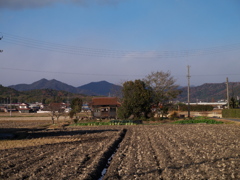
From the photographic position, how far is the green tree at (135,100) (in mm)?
47969

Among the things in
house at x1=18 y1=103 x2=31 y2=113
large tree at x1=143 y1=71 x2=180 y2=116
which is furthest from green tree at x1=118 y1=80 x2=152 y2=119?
house at x1=18 y1=103 x2=31 y2=113

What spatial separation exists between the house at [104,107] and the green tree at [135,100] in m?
7.77

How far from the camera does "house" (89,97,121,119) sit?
5691cm

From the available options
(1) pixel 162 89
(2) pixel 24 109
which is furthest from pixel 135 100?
(2) pixel 24 109

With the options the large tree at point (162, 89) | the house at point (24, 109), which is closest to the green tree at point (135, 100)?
the large tree at point (162, 89)

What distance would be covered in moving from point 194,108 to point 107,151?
3065 inches

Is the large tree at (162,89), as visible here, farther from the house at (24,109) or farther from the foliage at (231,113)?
the house at (24,109)

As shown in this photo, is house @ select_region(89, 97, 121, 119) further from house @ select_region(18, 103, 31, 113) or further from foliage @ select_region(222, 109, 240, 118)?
house @ select_region(18, 103, 31, 113)

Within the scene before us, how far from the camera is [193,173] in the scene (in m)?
10.4

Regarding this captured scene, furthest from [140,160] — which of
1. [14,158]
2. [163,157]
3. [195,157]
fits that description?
[14,158]

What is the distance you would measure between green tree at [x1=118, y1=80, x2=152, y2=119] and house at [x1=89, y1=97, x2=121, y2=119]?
7.77 m

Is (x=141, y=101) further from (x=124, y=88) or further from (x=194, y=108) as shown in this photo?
(x=194, y=108)

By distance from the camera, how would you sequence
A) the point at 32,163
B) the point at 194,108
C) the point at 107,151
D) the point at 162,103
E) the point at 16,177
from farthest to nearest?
the point at 194,108 → the point at 162,103 → the point at 107,151 → the point at 32,163 → the point at 16,177

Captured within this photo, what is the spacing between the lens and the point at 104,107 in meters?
58.3
